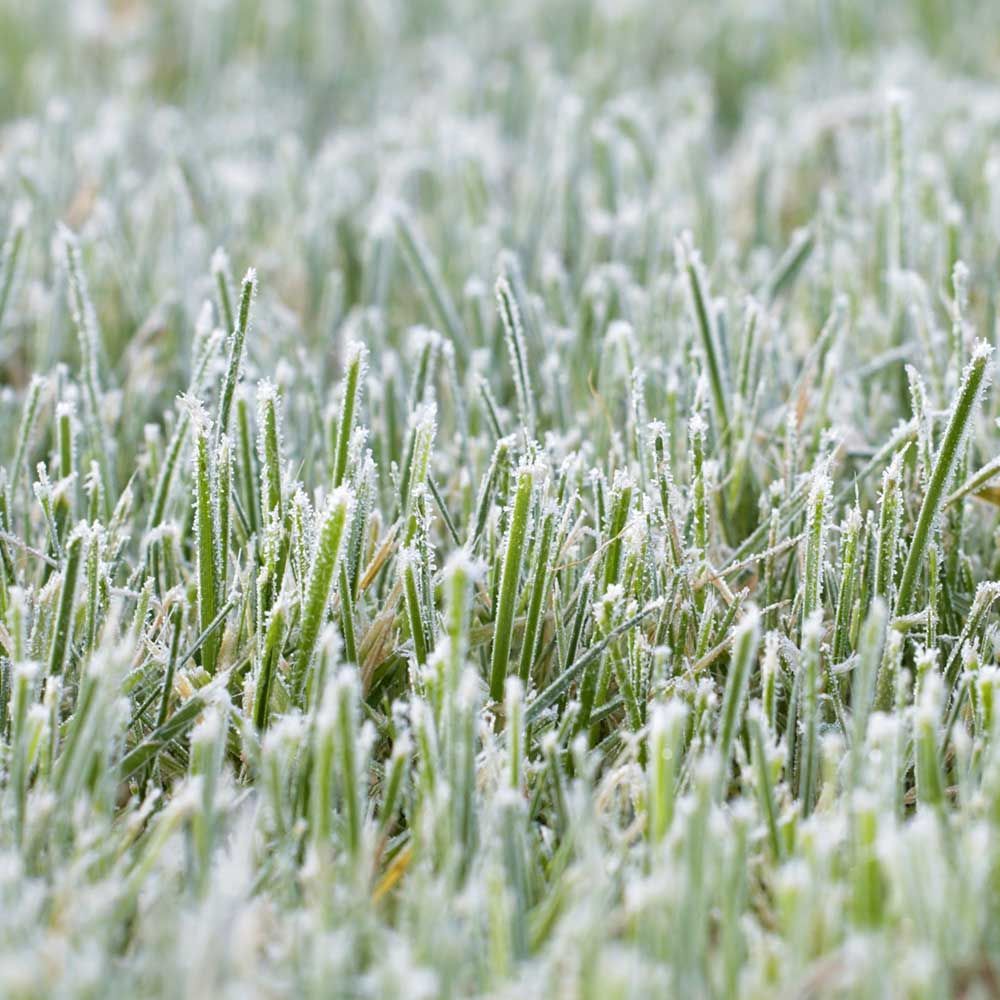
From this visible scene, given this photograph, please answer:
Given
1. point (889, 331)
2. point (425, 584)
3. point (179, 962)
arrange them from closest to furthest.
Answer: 1. point (179, 962)
2. point (425, 584)
3. point (889, 331)

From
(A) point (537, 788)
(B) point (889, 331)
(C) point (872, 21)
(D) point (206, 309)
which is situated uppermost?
(C) point (872, 21)

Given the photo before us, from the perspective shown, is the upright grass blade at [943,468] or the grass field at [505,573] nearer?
the grass field at [505,573]

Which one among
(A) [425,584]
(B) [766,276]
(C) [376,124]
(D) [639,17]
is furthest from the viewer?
(D) [639,17]

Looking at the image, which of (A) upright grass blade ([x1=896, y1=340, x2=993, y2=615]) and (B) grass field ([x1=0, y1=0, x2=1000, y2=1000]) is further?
(A) upright grass blade ([x1=896, y1=340, x2=993, y2=615])

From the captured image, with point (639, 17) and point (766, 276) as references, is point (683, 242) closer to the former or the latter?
point (766, 276)

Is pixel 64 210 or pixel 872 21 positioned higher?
pixel 872 21

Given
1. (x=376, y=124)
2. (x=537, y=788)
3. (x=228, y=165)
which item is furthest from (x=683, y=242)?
(x=376, y=124)

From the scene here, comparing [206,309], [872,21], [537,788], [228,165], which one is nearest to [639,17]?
[872,21]

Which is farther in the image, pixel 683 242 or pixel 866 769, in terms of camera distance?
pixel 683 242
